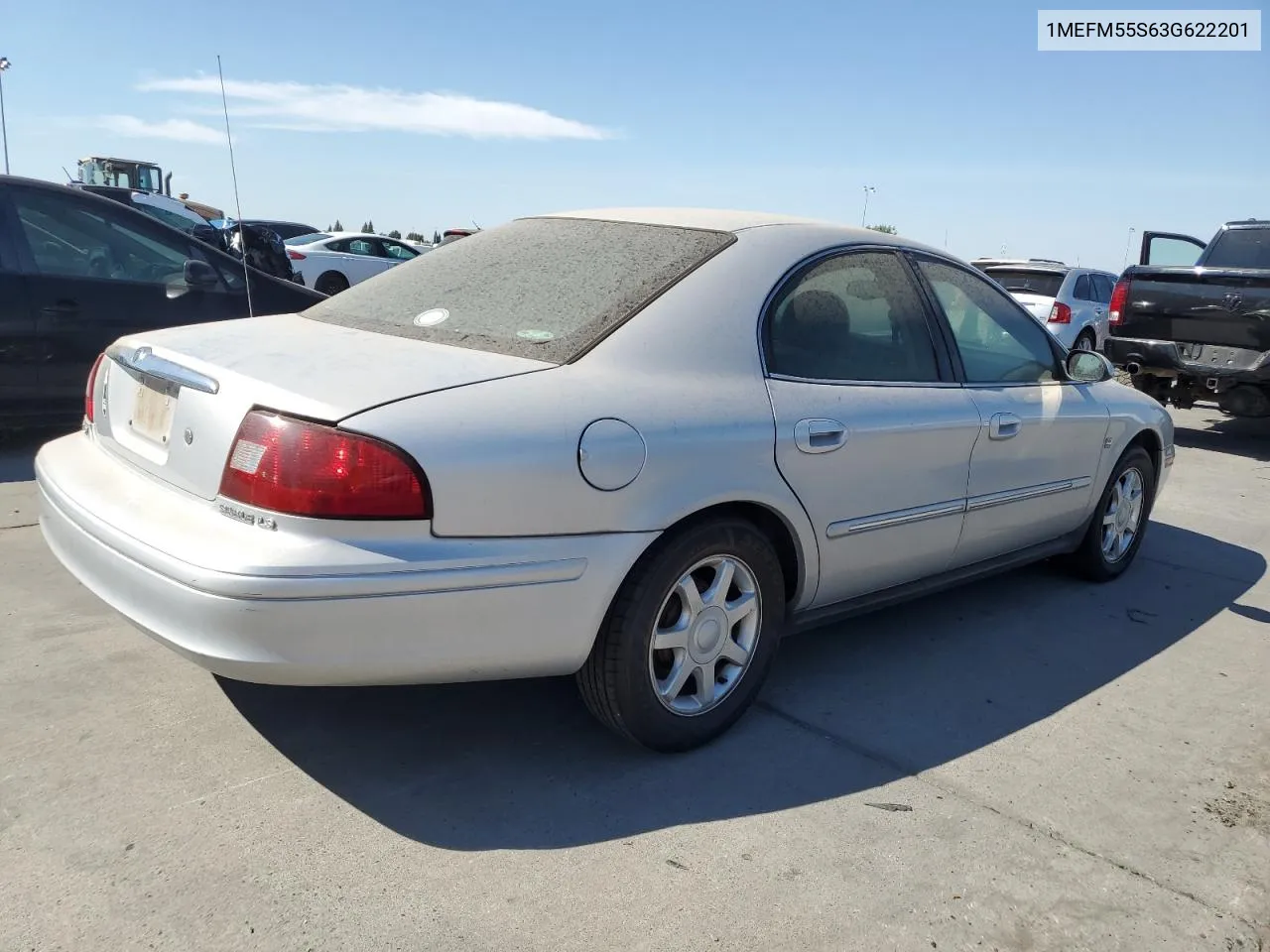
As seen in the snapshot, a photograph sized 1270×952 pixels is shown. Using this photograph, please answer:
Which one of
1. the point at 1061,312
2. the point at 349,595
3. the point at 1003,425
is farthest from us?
the point at 1061,312

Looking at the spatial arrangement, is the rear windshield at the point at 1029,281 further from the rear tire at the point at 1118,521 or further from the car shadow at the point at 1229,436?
the rear tire at the point at 1118,521

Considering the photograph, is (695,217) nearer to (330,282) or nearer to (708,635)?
(708,635)

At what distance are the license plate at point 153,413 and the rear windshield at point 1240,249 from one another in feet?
30.4

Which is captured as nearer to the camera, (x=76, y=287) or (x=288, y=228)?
(x=76, y=287)

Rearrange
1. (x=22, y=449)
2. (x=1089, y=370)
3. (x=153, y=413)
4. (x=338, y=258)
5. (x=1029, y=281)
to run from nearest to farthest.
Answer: (x=153, y=413) < (x=1089, y=370) < (x=22, y=449) < (x=1029, y=281) < (x=338, y=258)

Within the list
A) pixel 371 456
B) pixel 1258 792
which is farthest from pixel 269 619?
pixel 1258 792

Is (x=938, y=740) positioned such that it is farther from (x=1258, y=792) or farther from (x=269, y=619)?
(x=269, y=619)

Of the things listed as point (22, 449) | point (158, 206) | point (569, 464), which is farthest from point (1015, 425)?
point (158, 206)

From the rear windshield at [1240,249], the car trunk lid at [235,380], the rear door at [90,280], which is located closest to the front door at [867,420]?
the car trunk lid at [235,380]

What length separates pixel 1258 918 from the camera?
7.89ft

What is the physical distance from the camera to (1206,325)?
27.7ft

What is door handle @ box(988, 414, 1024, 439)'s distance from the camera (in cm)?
376

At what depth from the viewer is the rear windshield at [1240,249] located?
29.8ft

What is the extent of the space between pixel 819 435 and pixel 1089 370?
195 cm
